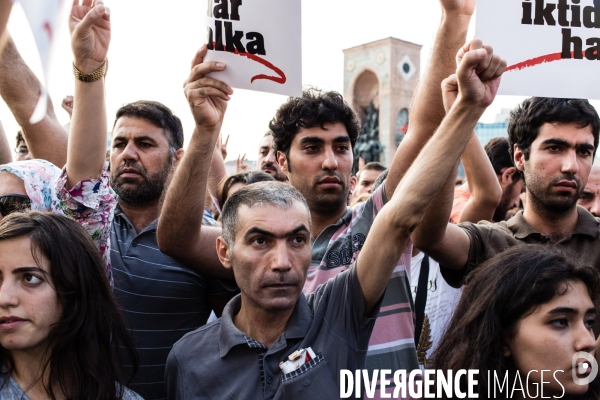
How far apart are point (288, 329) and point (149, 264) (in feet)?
2.68

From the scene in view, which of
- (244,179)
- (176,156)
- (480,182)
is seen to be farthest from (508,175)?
(176,156)

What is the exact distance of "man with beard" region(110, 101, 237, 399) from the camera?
2.42 meters

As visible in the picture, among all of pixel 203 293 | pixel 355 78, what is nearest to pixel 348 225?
pixel 203 293

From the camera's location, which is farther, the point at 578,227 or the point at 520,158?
the point at 520,158

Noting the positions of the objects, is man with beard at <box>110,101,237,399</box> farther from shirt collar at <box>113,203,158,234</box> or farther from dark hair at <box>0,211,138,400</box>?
dark hair at <box>0,211,138,400</box>

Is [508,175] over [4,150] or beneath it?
beneath

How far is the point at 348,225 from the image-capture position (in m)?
2.53

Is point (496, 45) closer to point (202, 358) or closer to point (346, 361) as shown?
point (346, 361)

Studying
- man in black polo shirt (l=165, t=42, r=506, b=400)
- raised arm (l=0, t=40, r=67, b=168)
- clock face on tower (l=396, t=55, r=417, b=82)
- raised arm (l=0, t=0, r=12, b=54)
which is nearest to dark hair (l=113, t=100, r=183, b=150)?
raised arm (l=0, t=40, r=67, b=168)

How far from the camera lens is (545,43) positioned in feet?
7.14

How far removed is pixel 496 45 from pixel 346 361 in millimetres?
1138

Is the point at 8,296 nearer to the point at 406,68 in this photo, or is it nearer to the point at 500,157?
the point at 500,157

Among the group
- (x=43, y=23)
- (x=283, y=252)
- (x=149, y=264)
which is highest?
(x=43, y=23)

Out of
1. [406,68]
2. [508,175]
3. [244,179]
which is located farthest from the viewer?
[406,68]
